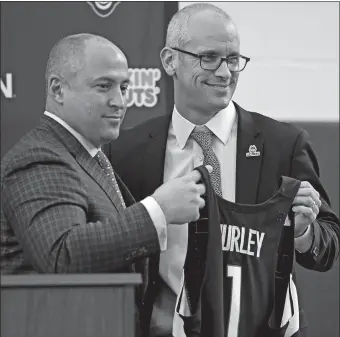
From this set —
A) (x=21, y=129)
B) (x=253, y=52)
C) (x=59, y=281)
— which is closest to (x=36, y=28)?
(x=21, y=129)

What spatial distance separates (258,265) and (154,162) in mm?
384

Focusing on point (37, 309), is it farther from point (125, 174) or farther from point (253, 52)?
point (253, 52)

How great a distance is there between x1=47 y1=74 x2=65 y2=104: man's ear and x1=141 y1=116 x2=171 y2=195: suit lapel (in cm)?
37

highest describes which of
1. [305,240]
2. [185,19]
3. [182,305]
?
[185,19]

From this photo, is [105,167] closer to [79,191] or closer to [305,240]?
[79,191]

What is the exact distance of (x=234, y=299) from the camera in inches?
74.1

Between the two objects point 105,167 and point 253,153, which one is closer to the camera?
point 105,167

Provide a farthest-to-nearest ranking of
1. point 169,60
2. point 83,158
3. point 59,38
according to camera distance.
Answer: point 59,38 → point 169,60 → point 83,158

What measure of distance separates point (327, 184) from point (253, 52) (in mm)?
606

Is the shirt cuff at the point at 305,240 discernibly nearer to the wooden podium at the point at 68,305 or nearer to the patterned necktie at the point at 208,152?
the patterned necktie at the point at 208,152

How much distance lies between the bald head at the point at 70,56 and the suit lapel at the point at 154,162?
388 millimetres

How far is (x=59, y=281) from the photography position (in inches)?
55.9

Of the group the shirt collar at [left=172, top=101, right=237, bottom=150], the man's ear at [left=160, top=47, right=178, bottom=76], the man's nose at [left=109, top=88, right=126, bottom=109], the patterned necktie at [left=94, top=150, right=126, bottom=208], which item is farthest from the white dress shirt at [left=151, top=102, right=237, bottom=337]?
the man's nose at [left=109, top=88, right=126, bottom=109]

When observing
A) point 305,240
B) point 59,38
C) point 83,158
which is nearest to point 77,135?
point 83,158
